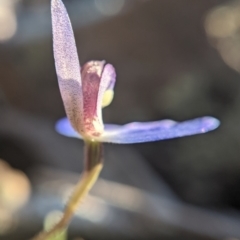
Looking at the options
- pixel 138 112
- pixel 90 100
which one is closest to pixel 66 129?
pixel 90 100

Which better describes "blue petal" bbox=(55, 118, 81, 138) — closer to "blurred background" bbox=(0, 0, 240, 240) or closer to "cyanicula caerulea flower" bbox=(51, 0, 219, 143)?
"cyanicula caerulea flower" bbox=(51, 0, 219, 143)

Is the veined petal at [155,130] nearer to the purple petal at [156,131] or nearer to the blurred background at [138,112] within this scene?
the purple petal at [156,131]

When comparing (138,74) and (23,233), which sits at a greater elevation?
(138,74)

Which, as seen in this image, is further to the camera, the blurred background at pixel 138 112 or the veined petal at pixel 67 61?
the blurred background at pixel 138 112

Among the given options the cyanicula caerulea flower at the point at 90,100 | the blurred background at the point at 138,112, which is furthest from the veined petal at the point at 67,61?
the blurred background at the point at 138,112

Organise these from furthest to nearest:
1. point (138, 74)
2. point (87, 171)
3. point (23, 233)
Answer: point (138, 74)
point (23, 233)
point (87, 171)

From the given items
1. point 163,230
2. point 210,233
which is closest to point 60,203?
point 163,230

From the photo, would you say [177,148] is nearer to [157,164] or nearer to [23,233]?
[157,164]
